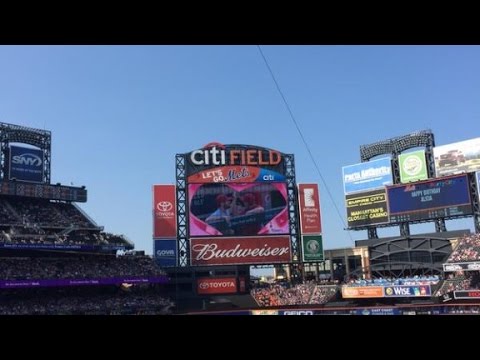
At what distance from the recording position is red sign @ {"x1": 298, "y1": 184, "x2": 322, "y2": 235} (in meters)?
33.5

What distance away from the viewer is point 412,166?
107 ft

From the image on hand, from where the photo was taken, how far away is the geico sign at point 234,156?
3353 cm

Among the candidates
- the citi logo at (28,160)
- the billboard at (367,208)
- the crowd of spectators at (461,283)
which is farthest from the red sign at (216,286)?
the citi logo at (28,160)

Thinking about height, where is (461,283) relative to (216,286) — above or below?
below

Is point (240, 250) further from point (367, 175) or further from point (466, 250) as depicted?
point (466, 250)

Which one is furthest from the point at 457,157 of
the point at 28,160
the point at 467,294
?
the point at 28,160

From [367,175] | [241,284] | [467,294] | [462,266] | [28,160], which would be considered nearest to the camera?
[467,294]

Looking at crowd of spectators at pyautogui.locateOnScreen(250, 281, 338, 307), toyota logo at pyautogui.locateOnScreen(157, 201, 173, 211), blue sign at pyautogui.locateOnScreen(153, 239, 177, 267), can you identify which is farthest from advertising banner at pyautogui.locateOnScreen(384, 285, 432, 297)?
toyota logo at pyautogui.locateOnScreen(157, 201, 173, 211)

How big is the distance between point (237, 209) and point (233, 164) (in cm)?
296

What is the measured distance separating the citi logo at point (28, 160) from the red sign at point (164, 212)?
7.08 metres

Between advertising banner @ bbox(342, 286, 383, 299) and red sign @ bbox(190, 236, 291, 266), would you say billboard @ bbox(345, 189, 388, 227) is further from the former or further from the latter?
advertising banner @ bbox(342, 286, 383, 299)

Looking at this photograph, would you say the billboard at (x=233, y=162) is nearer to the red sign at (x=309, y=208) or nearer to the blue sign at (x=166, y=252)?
the red sign at (x=309, y=208)
